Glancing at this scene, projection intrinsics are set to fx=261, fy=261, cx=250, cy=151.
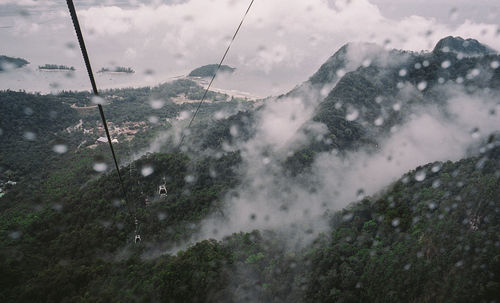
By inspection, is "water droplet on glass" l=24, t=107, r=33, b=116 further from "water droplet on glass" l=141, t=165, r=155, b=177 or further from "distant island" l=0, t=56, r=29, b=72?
"water droplet on glass" l=141, t=165, r=155, b=177

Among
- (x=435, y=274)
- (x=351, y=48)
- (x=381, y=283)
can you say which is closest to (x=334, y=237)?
(x=381, y=283)

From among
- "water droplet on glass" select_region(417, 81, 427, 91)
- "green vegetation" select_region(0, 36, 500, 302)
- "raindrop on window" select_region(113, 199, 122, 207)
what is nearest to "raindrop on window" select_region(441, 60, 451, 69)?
"green vegetation" select_region(0, 36, 500, 302)

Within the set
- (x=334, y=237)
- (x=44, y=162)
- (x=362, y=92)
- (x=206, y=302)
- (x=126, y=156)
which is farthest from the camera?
(x=126, y=156)

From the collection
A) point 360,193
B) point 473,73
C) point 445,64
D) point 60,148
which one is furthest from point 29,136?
point 473,73

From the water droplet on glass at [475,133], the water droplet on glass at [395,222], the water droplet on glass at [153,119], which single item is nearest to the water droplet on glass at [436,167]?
the water droplet on glass at [395,222]

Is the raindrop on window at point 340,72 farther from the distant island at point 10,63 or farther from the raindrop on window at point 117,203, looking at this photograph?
the distant island at point 10,63

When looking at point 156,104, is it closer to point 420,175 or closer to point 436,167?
point 420,175

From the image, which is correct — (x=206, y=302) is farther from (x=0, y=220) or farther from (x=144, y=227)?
(x=0, y=220)
